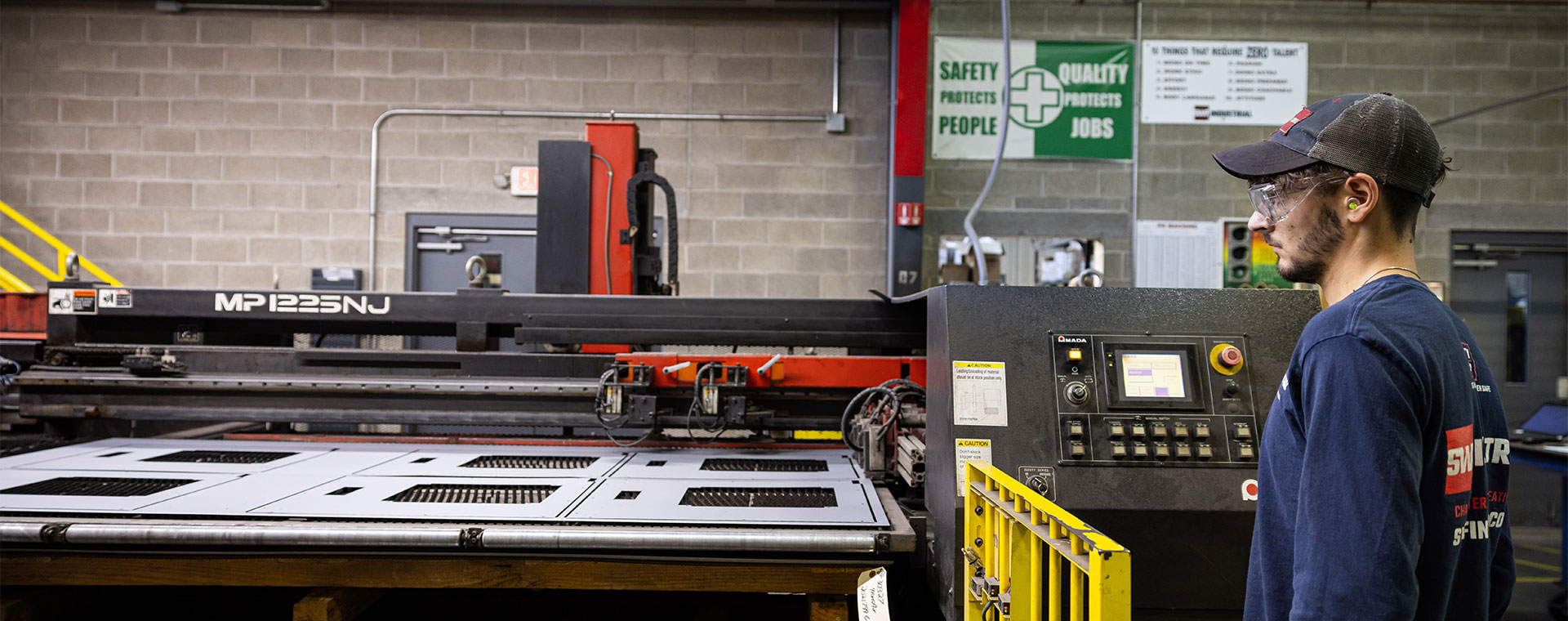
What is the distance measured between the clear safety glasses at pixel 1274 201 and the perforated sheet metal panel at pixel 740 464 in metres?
1.26

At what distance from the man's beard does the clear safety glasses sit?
0.10 feet

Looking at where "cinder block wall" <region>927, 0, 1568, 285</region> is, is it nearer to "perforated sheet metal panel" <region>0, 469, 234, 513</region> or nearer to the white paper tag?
the white paper tag

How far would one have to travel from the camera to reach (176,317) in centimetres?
236

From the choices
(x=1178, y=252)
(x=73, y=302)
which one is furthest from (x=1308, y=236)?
(x=1178, y=252)

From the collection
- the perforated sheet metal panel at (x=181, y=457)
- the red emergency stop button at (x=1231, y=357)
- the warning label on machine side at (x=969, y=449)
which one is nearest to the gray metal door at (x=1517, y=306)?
the red emergency stop button at (x=1231, y=357)

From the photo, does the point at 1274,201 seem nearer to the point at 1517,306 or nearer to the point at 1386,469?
the point at 1386,469

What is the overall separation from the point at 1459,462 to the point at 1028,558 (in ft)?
1.95

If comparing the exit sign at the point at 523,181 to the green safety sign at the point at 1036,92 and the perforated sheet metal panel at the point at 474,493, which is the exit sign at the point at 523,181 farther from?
the perforated sheet metal panel at the point at 474,493

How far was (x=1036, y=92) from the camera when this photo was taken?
16.9 ft

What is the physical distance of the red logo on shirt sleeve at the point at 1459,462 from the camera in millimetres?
852

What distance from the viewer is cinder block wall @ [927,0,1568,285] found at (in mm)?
5156

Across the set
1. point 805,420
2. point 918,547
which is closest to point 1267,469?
point 918,547

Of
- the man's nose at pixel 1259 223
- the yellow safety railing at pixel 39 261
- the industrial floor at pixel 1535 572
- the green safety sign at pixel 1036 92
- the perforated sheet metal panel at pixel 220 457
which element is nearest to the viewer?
the man's nose at pixel 1259 223

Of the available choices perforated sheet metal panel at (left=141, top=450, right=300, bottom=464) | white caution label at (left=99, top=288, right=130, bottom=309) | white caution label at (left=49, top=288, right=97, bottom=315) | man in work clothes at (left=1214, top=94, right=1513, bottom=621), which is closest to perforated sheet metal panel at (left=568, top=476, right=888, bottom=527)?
man in work clothes at (left=1214, top=94, right=1513, bottom=621)
